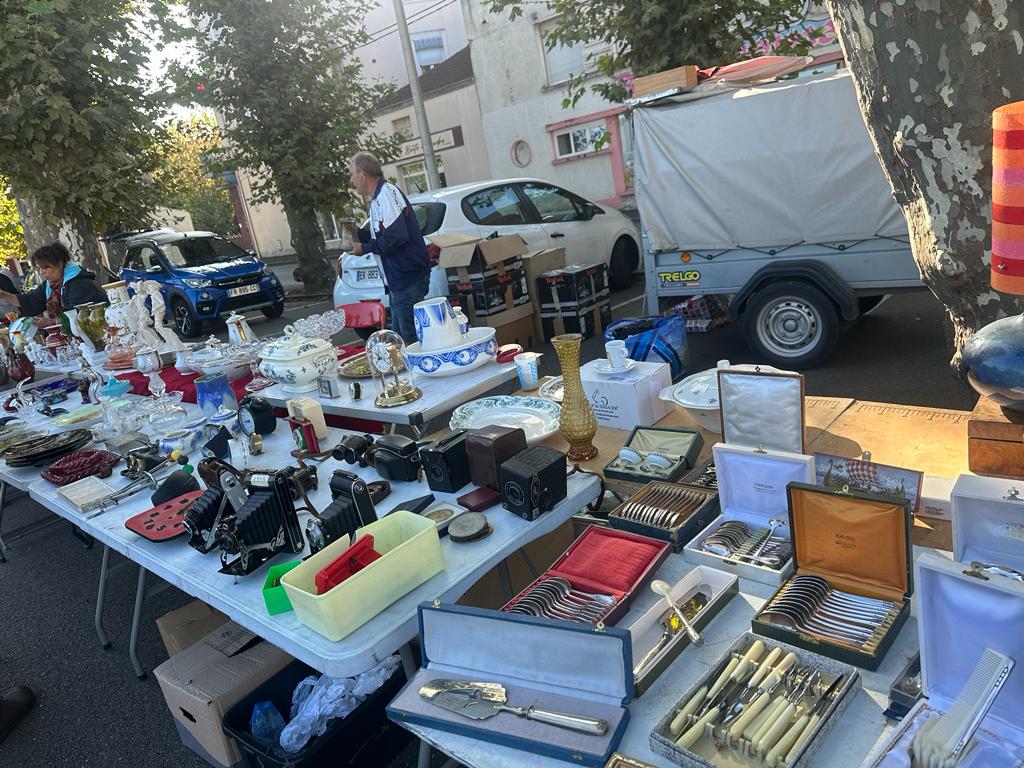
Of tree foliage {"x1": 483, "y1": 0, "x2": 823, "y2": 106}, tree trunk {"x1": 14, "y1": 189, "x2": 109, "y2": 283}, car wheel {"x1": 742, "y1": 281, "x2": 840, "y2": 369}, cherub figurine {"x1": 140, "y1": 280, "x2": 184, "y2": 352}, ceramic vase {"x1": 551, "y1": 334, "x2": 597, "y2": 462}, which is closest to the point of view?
ceramic vase {"x1": 551, "y1": 334, "x2": 597, "y2": 462}

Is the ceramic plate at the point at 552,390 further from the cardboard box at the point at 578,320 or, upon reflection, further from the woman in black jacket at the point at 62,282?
the woman in black jacket at the point at 62,282

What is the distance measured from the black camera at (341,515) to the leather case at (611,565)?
0.51m

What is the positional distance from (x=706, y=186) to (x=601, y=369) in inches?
109

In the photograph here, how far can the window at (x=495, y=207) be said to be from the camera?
6879 millimetres

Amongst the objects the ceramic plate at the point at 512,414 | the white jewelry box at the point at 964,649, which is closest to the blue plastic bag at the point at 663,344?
the ceramic plate at the point at 512,414

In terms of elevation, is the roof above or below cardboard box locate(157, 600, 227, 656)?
above

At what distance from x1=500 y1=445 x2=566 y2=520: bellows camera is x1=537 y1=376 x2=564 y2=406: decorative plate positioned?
2.82 feet

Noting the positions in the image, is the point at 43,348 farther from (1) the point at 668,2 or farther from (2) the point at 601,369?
(1) the point at 668,2

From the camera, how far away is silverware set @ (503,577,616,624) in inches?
58.9

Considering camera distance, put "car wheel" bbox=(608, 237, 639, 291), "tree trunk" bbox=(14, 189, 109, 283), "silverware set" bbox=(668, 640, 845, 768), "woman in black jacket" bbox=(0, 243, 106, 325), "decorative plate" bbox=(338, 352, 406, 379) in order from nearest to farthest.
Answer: "silverware set" bbox=(668, 640, 845, 768) < "decorative plate" bbox=(338, 352, 406, 379) < "woman in black jacket" bbox=(0, 243, 106, 325) < "tree trunk" bbox=(14, 189, 109, 283) < "car wheel" bbox=(608, 237, 639, 291)

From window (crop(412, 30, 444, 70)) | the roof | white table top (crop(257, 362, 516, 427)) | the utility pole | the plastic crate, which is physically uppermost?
window (crop(412, 30, 444, 70))

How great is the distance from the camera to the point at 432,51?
57.7 feet

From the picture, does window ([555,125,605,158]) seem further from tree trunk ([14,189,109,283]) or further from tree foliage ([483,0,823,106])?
tree trunk ([14,189,109,283])

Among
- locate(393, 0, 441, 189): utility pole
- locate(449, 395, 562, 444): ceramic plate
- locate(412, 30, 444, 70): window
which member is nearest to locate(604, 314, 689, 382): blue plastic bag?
locate(449, 395, 562, 444): ceramic plate
